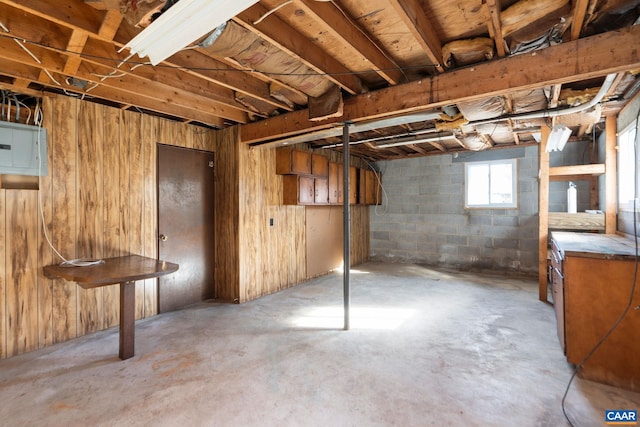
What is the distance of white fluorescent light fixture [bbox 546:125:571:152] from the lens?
3.54 m

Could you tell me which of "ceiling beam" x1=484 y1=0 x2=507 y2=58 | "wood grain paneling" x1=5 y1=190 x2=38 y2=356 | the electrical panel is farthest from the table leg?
"ceiling beam" x1=484 y1=0 x2=507 y2=58

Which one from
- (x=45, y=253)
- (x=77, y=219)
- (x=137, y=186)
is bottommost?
(x=45, y=253)

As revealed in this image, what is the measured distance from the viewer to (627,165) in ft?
10.7

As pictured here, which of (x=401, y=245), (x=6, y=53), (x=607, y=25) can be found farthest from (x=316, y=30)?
(x=401, y=245)

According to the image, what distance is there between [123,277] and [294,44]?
7.29 ft

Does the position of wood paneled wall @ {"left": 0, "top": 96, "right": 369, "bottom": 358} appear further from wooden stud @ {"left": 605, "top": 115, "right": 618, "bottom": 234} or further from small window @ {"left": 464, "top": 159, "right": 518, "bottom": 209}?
wooden stud @ {"left": 605, "top": 115, "right": 618, "bottom": 234}

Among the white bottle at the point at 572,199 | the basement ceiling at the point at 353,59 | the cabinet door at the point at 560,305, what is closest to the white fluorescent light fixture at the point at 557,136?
the basement ceiling at the point at 353,59

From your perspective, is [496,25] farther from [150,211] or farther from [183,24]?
[150,211]

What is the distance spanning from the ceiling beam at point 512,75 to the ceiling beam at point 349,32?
0.95 ft

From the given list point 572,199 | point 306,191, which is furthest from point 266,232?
point 572,199

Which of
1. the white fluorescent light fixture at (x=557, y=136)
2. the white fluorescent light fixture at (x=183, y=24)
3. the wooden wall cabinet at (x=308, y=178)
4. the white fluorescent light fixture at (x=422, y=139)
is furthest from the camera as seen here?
the wooden wall cabinet at (x=308, y=178)

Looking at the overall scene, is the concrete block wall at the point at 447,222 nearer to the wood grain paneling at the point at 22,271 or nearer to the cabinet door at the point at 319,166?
the cabinet door at the point at 319,166

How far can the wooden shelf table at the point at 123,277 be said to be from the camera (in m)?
2.30

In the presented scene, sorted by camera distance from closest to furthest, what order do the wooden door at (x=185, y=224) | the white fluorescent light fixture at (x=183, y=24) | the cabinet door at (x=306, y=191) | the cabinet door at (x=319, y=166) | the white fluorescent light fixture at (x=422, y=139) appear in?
the white fluorescent light fixture at (x=183, y=24), the wooden door at (x=185, y=224), the white fluorescent light fixture at (x=422, y=139), the cabinet door at (x=306, y=191), the cabinet door at (x=319, y=166)
